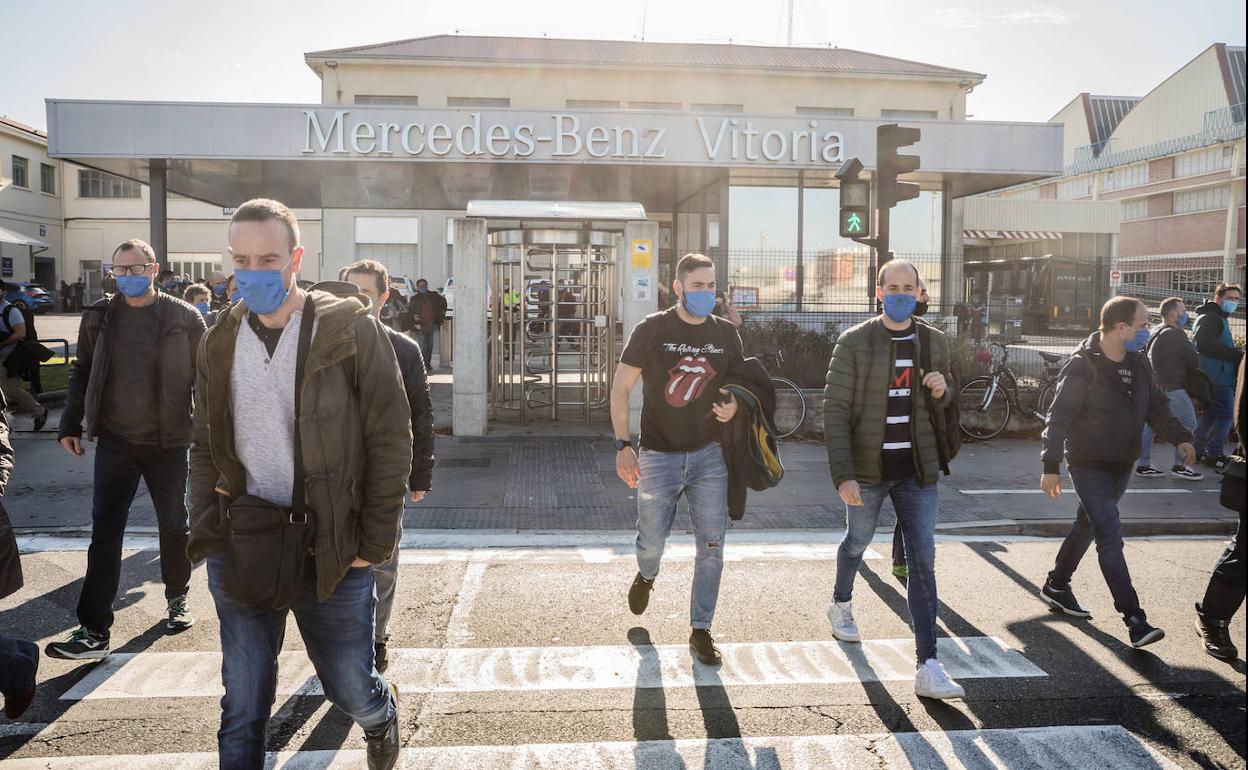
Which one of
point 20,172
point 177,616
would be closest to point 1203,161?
point 177,616

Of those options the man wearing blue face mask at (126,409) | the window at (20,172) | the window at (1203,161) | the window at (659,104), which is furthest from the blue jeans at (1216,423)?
the window at (20,172)

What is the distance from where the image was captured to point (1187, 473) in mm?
10031

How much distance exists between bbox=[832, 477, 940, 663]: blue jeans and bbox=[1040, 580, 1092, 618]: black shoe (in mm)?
1515

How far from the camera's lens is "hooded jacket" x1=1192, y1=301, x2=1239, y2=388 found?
34.4ft

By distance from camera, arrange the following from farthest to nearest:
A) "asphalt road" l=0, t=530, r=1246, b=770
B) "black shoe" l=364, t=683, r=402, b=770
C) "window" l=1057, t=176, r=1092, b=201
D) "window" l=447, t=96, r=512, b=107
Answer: "window" l=1057, t=176, r=1092, b=201, "window" l=447, t=96, r=512, b=107, "asphalt road" l=0, t=530, r=1246, b=770, "black shoe" l=364, t=683, r=402, b=770

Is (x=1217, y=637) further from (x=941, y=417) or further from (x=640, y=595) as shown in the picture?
(x=640, y=595)

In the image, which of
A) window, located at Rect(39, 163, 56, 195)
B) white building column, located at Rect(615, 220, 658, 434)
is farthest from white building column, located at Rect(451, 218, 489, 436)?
window, located at Rect(39, 163, 56, 195)

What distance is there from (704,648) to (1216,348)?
854cm

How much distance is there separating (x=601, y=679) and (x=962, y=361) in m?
9.96

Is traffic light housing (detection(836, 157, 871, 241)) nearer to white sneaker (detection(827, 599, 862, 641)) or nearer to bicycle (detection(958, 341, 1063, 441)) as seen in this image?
bicycle (detection(958, 341, 1063, 441))

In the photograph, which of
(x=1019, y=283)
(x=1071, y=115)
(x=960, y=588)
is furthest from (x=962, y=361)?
(x=1071, y=115)

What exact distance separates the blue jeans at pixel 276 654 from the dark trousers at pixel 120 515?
7.23 ft

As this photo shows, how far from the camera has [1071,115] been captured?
60719mm

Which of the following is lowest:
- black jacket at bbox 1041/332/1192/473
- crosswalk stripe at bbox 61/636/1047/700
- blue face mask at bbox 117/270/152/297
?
crosswalk stripe at bbox 61/636/1047/700
